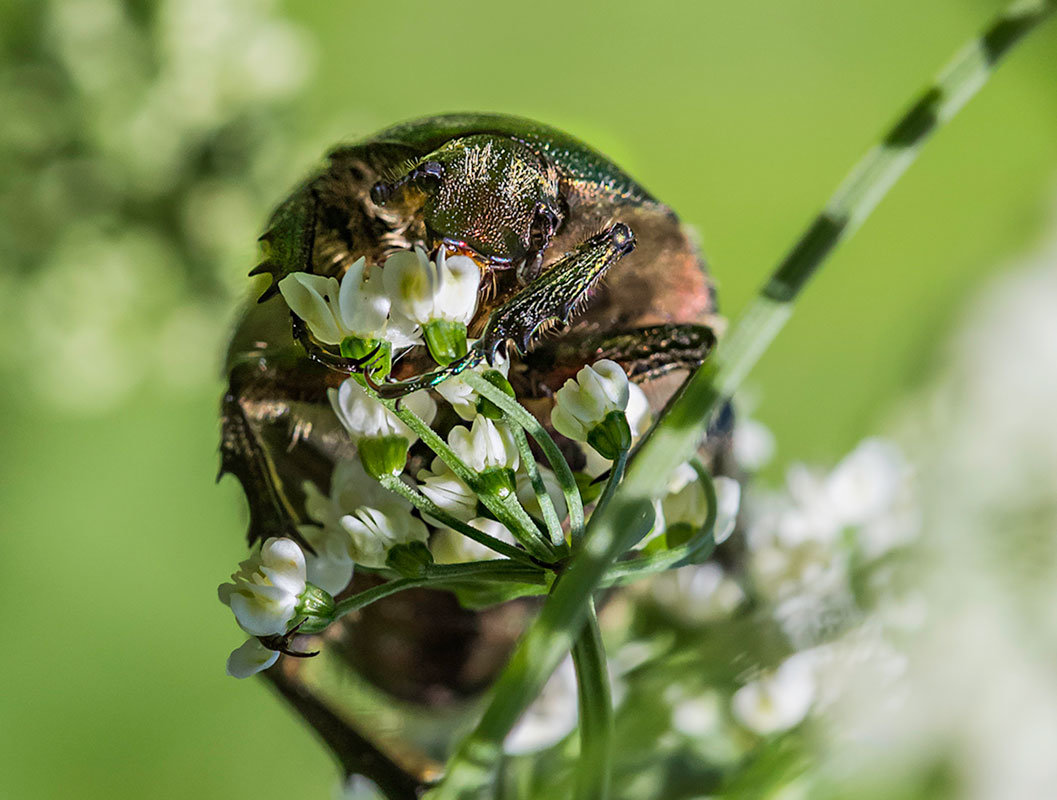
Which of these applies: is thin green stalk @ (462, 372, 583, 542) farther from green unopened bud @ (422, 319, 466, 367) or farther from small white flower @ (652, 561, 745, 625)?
small white flower @ (652, 561, 745, 625)

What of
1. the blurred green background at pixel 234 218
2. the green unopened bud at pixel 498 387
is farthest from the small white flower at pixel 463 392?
the blurred green background at pixel 234 218

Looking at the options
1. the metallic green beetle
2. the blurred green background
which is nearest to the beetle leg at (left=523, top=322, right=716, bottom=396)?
the metallic green beetle

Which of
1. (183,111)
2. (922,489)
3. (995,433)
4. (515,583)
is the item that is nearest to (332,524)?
(515,583)

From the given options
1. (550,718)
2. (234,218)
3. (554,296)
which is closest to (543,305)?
(554,296)

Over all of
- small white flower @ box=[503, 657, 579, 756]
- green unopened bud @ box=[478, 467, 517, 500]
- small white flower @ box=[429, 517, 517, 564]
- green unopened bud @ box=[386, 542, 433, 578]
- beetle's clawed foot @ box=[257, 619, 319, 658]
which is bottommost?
small white flower @ box=[503, 657, 579, 756]

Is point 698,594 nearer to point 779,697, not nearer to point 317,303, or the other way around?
point 779,697

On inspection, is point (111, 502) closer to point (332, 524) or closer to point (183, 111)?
point (183, 111)

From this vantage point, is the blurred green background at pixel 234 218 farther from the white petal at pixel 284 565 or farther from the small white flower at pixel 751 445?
the white petal at pixel 284 565
